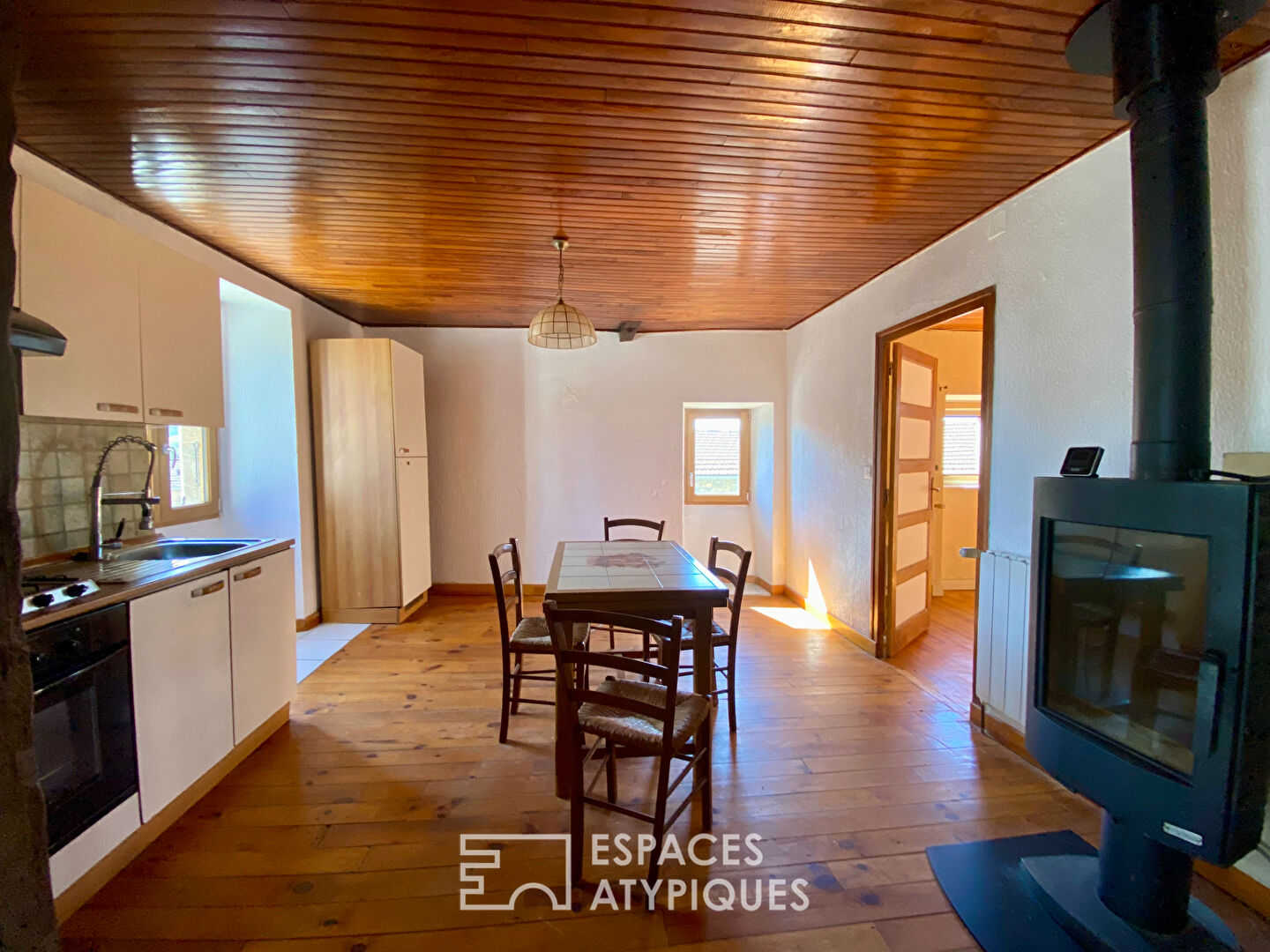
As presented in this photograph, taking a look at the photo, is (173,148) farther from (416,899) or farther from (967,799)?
(967,799)

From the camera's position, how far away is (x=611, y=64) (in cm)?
155

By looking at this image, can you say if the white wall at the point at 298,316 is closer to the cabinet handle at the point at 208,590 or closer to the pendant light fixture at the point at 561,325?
the cabinet handle at the point at 208,590

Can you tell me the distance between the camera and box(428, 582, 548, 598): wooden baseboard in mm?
4879

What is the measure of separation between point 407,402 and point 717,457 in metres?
3.01

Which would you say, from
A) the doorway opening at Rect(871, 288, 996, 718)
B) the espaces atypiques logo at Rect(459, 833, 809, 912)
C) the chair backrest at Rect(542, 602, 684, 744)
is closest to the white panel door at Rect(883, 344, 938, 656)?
the doorway opening at Rect(871, 288, 996, 718)

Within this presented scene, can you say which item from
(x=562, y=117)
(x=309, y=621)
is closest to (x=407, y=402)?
(x=309, y=621)

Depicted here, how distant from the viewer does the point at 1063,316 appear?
84.2 inches

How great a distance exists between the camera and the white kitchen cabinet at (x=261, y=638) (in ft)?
7.09

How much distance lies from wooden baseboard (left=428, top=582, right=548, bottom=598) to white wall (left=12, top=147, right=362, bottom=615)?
1077 mm

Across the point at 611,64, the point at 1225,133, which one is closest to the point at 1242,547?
the point at 1225,133

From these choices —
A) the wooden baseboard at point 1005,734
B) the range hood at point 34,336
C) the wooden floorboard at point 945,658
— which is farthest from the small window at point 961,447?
the range hood at point 34,336

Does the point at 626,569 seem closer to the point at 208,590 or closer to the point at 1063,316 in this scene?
the point at 208,590

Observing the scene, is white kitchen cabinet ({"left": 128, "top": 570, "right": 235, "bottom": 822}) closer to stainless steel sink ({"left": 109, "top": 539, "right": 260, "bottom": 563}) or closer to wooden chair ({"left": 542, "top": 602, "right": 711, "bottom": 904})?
stainless steel sink ({"left": 109, "top": 539, "right": 260, "bottom": 563})

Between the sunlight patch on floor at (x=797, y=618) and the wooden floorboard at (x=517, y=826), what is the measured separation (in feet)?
3.61
